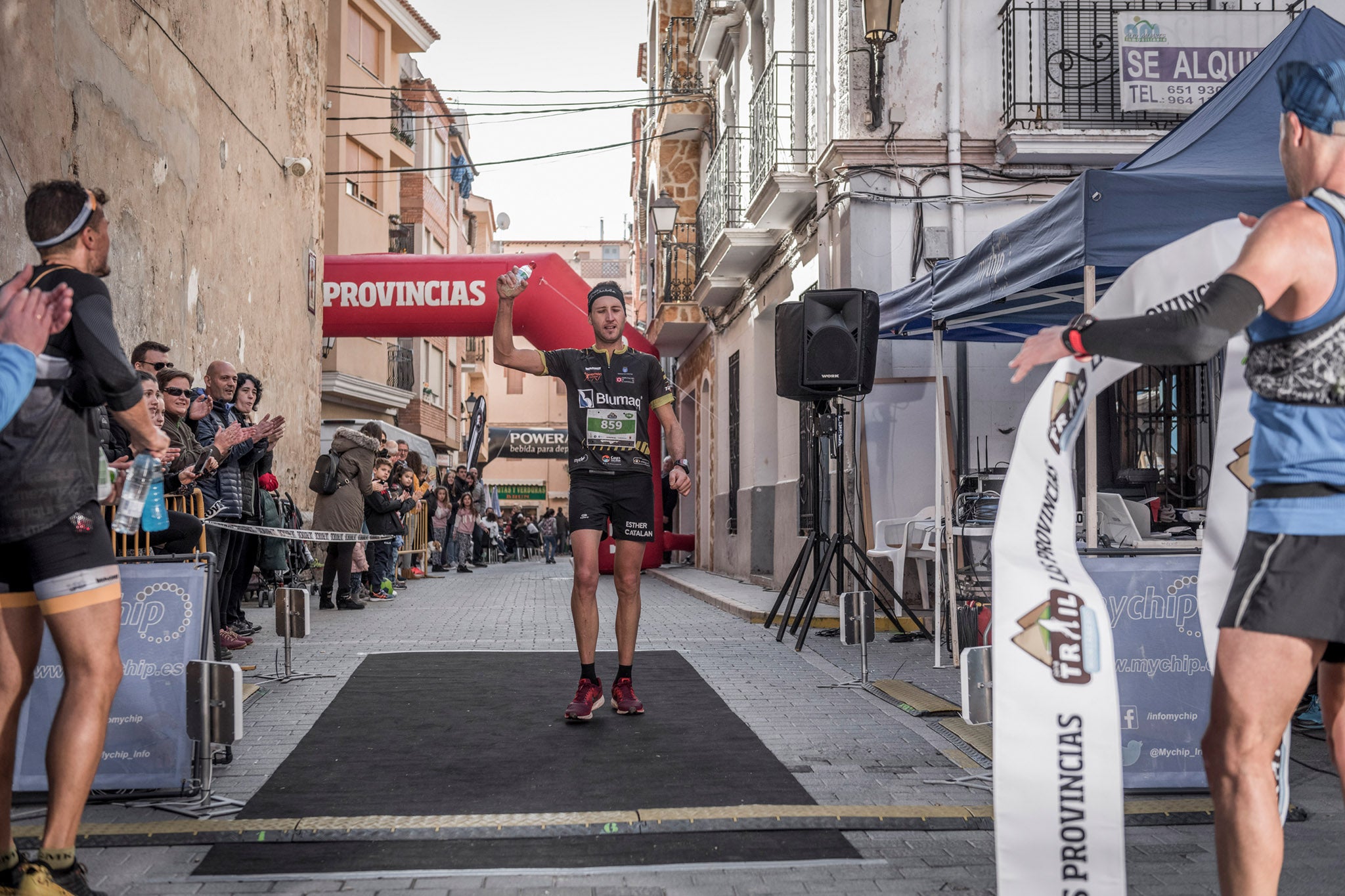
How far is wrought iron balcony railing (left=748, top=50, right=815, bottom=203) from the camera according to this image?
46.8ft

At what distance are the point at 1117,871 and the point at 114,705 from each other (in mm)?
3432

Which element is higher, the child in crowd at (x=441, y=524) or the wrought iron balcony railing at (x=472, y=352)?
the wrought iron balcony railing at (x=472, y=352)

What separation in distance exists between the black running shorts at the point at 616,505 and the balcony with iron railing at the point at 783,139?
8110mm

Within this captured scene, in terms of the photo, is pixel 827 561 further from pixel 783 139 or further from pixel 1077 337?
pixel 783 139

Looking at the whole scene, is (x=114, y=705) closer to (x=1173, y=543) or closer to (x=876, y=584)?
(x=1173, y=543)

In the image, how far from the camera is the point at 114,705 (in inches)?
178

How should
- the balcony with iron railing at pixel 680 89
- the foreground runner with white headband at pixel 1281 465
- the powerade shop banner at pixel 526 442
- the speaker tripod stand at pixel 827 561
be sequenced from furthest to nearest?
the powerade shop banner at pixel 526 442 < the balcony with iron railing at pixel 680 89 < the speaker tripod stand at pixel 827 561 < the foreground runner with white headband at pixel 1281 465

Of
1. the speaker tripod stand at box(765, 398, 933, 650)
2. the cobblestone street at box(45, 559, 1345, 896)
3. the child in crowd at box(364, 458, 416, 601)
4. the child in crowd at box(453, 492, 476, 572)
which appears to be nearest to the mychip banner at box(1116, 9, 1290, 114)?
the speaker tripod stand at box(765, 398, 933, 650)

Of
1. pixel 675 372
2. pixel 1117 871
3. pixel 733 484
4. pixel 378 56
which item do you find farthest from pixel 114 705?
pixel 378 56

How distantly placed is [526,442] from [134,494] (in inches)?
1990

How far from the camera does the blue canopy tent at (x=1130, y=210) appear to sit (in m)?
6.07

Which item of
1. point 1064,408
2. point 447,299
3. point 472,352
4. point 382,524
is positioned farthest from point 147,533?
point 472,352

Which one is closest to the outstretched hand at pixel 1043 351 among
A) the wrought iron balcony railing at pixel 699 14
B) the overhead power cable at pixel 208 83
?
the overhead power cable at pixel 208 83

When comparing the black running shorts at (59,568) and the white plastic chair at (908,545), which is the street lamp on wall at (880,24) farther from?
the black running shorts at (59,568)
